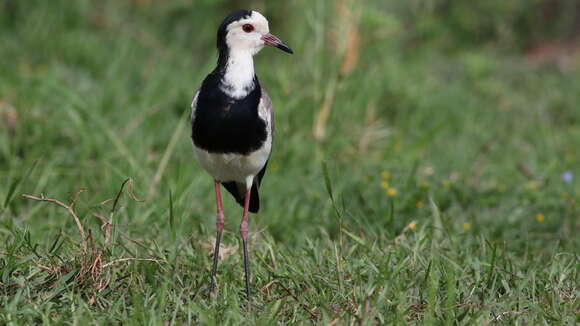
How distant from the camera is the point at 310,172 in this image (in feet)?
17.7

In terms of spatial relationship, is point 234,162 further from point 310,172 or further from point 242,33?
point 310,172

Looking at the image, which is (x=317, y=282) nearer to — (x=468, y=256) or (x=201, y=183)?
(x=468, y=256)

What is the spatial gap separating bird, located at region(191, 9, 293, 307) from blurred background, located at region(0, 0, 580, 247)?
1.62ft

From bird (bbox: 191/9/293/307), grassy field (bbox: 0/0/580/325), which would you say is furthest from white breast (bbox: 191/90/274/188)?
grassy field (bbox: 0/0/580/325)

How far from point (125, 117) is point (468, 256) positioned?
292cm

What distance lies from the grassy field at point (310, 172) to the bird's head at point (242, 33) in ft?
2.79

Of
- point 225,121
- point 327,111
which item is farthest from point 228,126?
point 327,111

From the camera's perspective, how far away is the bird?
3266 mm

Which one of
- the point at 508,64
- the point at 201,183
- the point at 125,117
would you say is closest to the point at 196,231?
the point at 201,183

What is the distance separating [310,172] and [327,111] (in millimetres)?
636

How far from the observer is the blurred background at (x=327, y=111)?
4.67 metres

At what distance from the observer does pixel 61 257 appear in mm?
3379

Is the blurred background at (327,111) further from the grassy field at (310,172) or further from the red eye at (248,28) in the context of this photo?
the red eye at (248,28)

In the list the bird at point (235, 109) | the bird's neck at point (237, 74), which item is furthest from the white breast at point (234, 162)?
the bird's neck at point (237, 74)
